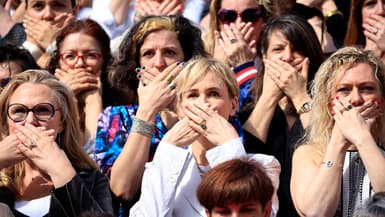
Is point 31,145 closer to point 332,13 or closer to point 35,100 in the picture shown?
point 35,100

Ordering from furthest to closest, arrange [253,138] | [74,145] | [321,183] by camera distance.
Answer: [253,138] → [74,145] → [321,183]

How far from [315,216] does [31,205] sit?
1703 millimetres

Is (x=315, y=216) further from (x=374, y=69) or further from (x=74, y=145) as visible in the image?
(x=74, y=145)

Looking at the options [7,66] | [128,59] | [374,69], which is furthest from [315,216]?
[7,66]

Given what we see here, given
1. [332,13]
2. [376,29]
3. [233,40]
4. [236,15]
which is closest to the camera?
[376,29]

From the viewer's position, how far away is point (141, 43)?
28.0ft

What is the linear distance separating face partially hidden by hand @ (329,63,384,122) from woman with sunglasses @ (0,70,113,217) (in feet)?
5.06

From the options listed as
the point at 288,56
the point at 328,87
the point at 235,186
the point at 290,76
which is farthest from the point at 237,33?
the point at 235,186

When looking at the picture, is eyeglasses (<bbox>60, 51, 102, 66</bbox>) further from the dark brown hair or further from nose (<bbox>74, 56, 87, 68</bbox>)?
the dark brown hair

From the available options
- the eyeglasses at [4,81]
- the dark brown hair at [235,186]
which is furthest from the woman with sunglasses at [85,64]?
the dark brown hair at [235,186]

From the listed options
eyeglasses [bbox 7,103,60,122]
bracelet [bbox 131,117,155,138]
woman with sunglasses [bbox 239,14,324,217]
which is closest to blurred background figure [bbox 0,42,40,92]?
eyeglasses [bbox 7,103,60,122]

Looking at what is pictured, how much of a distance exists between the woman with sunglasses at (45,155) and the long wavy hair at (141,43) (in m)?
0.98

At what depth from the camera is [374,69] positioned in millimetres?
7504

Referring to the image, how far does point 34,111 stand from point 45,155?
439mm
